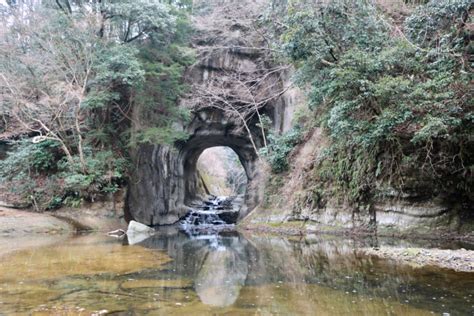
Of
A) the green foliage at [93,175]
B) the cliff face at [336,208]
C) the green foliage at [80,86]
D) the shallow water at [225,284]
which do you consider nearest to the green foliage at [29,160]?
the green foliage at [80,86]

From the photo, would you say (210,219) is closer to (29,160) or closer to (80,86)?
(29,160)

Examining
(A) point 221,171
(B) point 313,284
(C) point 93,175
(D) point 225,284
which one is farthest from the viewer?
(A) point 221,171

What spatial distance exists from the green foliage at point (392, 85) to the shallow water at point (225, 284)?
11.7ft

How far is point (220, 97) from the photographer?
63.7ft

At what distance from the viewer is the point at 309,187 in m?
14.9

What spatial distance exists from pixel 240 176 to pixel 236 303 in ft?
124

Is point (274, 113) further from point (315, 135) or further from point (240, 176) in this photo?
point (240, 176)

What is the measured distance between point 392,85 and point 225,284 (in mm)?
6627

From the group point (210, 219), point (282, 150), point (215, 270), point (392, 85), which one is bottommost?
point (210, 219)

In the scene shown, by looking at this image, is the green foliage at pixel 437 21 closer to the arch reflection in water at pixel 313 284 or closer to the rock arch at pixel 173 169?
the arch reflection in water at pixel 313 284

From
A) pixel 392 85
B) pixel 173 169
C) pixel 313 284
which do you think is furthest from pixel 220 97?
pixel 313 284

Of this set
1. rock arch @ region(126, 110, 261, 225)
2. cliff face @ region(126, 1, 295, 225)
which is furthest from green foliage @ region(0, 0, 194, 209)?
cliff face @ region(126, 1, 295, 225)

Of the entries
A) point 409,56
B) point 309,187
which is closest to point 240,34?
point 309,187

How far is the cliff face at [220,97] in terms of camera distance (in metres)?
19.4
